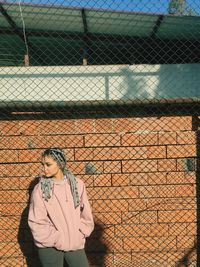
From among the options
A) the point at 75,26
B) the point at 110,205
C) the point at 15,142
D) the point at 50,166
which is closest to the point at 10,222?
the point at 15,142

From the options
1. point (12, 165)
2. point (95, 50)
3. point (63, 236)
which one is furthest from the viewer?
point (95, 50)

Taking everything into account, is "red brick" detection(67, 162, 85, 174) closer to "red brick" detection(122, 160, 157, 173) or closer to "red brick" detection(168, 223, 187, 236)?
"red brick" detection(122, 160, 157, 173)

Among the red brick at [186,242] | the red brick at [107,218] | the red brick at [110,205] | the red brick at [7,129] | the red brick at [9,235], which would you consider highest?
the red brick at [7,129]

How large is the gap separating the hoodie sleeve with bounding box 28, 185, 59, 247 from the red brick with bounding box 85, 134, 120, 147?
0.99m

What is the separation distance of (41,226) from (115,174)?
1.12 metres

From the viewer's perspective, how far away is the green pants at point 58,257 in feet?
8.91

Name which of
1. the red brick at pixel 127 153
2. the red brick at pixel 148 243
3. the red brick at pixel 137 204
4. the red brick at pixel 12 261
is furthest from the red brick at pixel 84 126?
the red brick at pixel 12 261

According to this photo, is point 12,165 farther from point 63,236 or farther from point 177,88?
point 177,88

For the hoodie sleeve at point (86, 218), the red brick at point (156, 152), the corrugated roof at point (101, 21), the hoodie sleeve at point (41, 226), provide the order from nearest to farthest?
the hoodie sleeve at point (41, 226), the hoodie sleeve at point (86, 218), the corrugated roof at point (101, 21), the red brick at point (156, 152)

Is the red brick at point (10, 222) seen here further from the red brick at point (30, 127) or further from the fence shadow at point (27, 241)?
the red brick at point (30, 127)

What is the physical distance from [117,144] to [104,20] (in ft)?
4.39

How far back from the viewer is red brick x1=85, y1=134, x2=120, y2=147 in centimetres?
354

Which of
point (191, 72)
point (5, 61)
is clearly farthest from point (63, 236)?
point (5, 61)

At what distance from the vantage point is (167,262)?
363 centimetres
